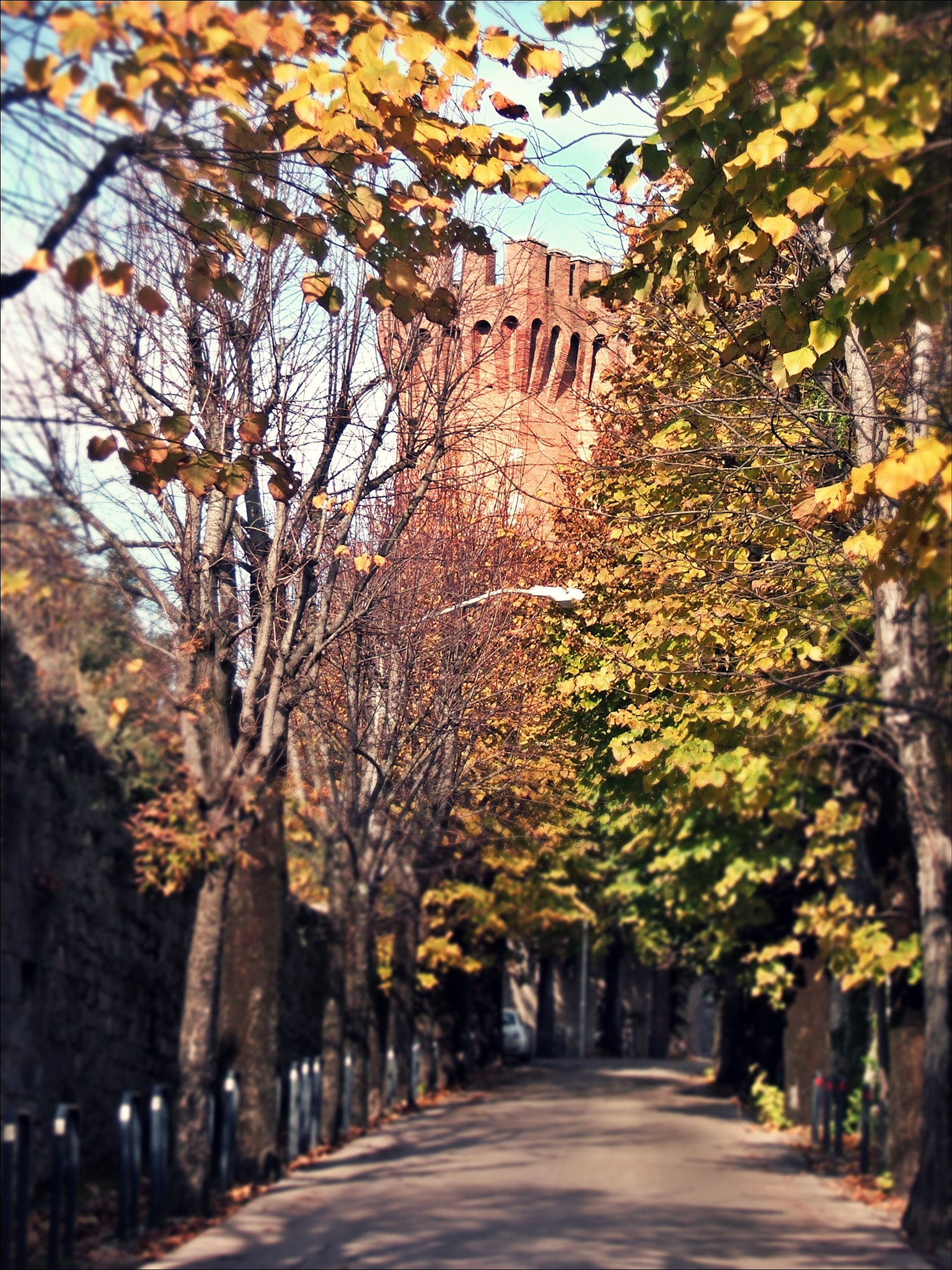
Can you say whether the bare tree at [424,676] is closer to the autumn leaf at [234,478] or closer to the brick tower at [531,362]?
the brick tower at [531,362]

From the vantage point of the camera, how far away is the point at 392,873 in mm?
24328

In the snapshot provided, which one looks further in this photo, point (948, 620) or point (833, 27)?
point (948, 620)

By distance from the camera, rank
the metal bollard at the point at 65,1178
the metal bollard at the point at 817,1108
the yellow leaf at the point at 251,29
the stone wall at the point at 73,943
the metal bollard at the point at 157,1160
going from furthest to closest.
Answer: the metal bollard at the point at 817,1108, the stone wall at the point at 73,943, the metal bollard at the point at 157,1160, the metal bollard at the point at 65,1178, the yellow leaf at the point at 251,29

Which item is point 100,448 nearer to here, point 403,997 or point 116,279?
point 116,279

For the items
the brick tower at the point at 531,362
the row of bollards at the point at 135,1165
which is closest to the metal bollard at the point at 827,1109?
the row of bollards at the point at 135,1165

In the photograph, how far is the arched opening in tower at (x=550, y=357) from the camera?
31.4 ft

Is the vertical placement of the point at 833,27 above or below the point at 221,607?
above

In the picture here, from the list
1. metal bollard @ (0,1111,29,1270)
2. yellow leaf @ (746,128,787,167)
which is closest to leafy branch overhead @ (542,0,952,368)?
yellow leaf @ (746,128,787,167)

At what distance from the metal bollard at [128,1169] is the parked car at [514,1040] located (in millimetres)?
39969

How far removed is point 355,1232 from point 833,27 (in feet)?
41.3

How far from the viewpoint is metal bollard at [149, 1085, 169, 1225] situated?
46.3 feet

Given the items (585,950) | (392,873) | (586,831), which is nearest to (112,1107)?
(392,873)

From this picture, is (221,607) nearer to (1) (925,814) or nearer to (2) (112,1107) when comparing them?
(1) (925,814)

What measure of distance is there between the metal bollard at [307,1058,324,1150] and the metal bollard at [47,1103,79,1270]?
9199 mm
